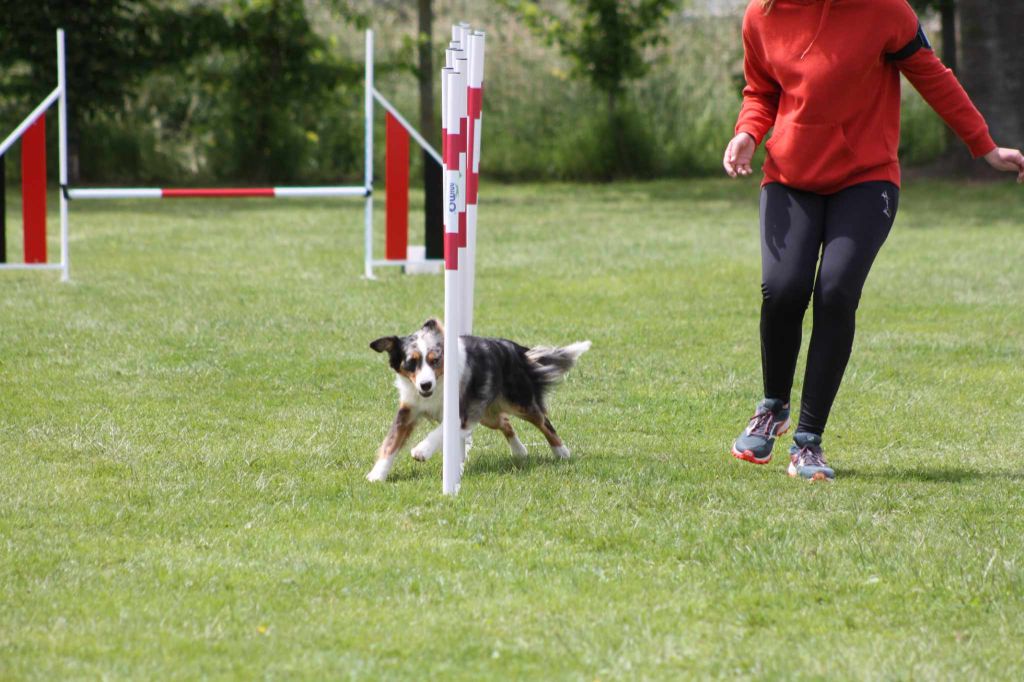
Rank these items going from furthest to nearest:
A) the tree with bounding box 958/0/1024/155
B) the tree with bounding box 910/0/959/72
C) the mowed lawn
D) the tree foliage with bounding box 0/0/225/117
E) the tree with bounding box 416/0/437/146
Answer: the tree with bounding box 416/0/437/146
the tree foliage with bounding box 0/0/225/117
the tree with bounding box 910/0/959/72
the tree with bounding box 958/0/1024/155
the mowed lawn

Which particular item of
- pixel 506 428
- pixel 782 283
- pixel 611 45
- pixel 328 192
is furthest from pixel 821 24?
pixel 611 45

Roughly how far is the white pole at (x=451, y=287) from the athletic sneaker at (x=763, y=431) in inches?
47.6

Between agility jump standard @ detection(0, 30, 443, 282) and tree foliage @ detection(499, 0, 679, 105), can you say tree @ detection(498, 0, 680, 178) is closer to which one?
tree foliage @ detection(499, 0, 679, 105)

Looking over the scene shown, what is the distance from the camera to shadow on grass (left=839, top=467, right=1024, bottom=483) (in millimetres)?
5281

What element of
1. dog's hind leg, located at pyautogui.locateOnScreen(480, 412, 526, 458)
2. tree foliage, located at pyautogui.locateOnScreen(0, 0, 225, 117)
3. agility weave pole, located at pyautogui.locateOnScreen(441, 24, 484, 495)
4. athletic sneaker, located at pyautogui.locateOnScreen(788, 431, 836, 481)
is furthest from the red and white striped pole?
tree foliage, located at pyautogui.locateOnScreen(0, 0, 225, 117)

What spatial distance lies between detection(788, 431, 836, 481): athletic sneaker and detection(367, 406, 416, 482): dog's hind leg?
1429 mm

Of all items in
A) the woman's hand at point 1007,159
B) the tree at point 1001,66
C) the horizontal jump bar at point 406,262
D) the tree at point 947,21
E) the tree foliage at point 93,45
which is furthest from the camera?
the tree foliage at point 93,45

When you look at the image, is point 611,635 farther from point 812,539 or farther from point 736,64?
point 736,64

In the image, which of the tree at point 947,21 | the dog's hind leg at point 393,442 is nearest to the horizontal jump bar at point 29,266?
the dog's hind leg at point 393,442

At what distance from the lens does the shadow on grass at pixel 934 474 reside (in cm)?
528

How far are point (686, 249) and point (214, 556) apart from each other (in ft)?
31.4

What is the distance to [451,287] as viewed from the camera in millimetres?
4770

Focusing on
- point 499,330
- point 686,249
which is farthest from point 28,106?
point 499,330

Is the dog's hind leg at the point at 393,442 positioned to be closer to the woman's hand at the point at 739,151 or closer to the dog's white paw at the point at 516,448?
the dog's white paw at the point at 516,448
